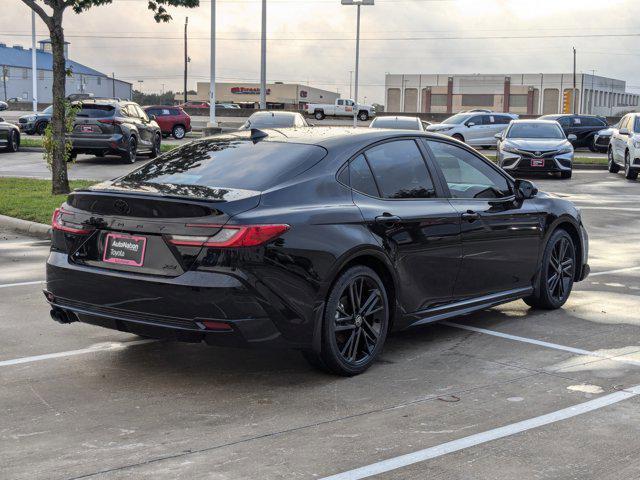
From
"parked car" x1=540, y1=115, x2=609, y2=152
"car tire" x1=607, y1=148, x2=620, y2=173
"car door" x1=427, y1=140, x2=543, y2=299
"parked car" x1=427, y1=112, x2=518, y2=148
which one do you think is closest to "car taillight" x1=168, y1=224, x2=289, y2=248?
"car door" x1=427, y1=140, x2=543, y2=299

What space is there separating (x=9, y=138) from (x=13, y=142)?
0.30 meters

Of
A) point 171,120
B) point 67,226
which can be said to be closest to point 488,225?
point 67,226

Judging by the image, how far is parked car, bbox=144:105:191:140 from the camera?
41000 mm

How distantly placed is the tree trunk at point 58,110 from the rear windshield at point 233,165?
9808 mm

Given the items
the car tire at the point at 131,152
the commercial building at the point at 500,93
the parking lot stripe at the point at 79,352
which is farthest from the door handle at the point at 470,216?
the commercial building at the point at 500,93

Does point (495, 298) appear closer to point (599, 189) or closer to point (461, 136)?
point (599, 189)

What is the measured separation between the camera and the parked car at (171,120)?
41000mm

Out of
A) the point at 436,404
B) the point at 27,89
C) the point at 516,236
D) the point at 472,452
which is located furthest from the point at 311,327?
the point at 27,89

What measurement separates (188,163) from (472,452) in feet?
9.57

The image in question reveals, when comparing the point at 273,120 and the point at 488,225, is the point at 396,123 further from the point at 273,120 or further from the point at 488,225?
the point at 488,225

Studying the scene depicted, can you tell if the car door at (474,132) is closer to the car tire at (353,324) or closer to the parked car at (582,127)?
the parked car at (582,127)

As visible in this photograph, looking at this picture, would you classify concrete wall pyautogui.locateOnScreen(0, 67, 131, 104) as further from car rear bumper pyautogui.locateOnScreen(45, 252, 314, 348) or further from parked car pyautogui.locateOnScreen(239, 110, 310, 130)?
car rear bumper pyautogui.locateOnScreen(45, 252, 314, 348)

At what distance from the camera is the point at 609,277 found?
987 cm

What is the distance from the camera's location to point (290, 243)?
5469 mm
